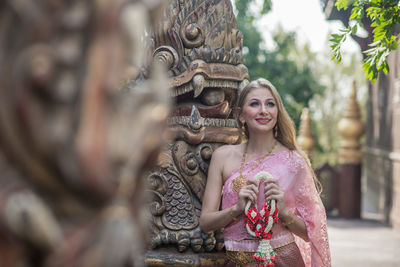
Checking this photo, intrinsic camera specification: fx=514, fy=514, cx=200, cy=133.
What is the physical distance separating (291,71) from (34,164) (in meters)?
11.1

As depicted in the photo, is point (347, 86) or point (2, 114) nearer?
point (2, 114)

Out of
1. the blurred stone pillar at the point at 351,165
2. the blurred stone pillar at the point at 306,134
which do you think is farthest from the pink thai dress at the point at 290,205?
the blurred stone pillar at the point at 306,134

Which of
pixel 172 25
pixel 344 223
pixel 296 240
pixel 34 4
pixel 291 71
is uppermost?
pixel 291 71

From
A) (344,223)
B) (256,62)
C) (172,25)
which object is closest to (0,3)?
(172,25)

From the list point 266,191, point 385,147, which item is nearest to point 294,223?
point 266,191

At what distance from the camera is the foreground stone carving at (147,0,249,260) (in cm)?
253

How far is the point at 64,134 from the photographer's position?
754 mm

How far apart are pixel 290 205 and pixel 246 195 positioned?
0.29m

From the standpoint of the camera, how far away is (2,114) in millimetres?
775

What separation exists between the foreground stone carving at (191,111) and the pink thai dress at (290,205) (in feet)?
0.59

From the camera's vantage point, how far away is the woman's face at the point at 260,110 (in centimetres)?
246

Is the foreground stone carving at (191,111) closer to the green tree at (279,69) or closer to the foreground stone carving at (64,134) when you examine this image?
the foreground stone carving at (64,134)

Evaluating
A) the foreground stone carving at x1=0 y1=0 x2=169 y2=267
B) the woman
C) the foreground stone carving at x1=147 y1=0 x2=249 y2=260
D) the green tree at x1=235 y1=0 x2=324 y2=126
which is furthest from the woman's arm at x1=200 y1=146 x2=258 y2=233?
the green tree at x1=235 y1=0 x2=324 y2=126

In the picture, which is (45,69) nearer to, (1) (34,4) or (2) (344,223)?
(1) (34,4)
